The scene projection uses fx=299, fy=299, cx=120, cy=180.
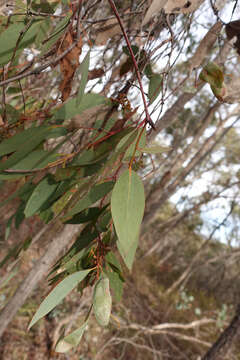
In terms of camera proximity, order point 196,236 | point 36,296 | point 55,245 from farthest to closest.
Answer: point 196,236
point 36,296
point 55,245

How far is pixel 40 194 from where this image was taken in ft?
1.63

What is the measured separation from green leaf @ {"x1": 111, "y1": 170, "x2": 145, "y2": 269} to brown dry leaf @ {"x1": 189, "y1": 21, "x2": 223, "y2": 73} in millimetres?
228

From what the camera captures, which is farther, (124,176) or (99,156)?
(99,156)

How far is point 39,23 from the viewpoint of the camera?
1.66 ft

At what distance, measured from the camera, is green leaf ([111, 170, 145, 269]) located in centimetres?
30

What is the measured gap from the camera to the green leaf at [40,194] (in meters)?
0.48

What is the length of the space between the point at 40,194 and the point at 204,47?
1.18 feet

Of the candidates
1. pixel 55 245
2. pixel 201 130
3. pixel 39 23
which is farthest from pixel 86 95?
pixel 201 130

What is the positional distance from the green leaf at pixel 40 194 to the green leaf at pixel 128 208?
0.65 feet

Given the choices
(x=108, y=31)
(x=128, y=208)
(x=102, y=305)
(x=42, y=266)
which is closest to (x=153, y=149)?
(x=128, y=208)

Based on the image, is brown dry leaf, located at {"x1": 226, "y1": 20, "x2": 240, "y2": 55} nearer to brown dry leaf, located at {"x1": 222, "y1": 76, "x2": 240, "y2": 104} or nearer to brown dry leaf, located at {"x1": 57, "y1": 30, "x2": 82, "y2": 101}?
brown dry leaf, located at {"x1": 222, "y1": 76, "x2": 240, "y2": 104}

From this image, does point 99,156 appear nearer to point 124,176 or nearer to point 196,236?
point 124,176

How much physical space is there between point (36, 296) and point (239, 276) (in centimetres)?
557

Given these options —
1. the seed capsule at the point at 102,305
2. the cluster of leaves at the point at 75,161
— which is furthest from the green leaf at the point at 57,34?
the seed capsule at the point at 102,305
